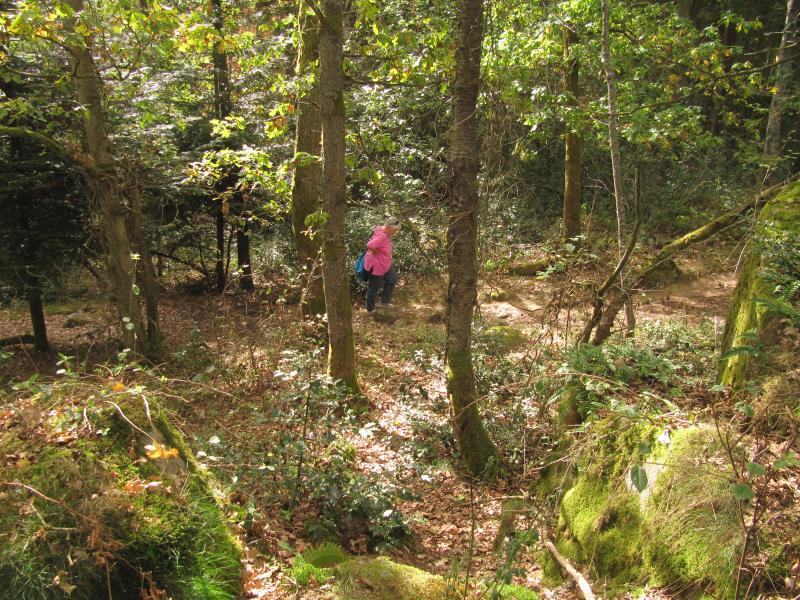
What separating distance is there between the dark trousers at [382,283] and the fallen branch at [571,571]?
7.16m

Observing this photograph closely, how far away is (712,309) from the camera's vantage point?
10688 mm

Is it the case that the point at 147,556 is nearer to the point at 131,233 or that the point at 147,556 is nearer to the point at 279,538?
the point at 279,538

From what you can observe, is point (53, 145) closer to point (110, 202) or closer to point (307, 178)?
point (110, 202)

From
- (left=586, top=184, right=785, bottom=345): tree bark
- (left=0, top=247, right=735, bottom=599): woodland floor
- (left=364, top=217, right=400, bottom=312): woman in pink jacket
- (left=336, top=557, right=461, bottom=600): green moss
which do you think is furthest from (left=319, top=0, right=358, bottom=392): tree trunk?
(left=336, top=557, right=461, bottom=600): green moss

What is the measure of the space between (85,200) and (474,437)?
769 cm

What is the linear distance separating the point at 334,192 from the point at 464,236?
1918 mm

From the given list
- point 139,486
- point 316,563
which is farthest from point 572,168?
point 139,486

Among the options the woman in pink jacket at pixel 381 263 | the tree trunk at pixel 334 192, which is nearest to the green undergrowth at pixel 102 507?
the tree trunk at pixel 334 192

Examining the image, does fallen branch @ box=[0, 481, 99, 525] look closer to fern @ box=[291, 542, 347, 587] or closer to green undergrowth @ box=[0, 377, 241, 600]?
green undergrowth @ box=[0, 377, 241, 600]

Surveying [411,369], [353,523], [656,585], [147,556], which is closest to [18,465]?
[147,556]

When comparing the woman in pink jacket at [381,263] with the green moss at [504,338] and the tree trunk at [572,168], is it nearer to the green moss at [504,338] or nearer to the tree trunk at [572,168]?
the green moss at [504,338]

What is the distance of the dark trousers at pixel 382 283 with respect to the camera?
11.0 m

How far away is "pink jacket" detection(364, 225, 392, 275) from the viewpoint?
9984 millimetres

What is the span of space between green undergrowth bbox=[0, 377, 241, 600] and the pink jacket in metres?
6.97
